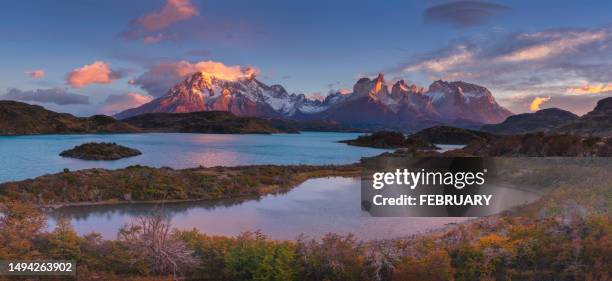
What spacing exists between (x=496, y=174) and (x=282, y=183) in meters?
28.9

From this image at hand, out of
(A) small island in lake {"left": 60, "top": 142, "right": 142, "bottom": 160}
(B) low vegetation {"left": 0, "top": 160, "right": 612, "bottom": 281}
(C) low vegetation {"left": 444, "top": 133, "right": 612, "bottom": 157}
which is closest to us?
(B) low vegetation {"left": 0, "top": 160, "right": 612, "bottom": 281}

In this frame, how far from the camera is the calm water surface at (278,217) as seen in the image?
30.7 m

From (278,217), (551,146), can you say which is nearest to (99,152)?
(278,217)

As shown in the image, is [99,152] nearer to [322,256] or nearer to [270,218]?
[270,218]

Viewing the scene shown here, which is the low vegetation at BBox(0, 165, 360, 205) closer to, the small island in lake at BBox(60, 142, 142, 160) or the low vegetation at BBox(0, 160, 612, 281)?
the low vegetation at BBox(0, 160, 612, 281)

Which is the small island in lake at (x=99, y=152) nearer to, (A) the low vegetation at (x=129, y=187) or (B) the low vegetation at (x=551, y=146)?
(A) the low vegetation at (x=129, y=187)

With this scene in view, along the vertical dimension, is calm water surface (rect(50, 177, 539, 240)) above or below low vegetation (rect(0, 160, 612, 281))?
below

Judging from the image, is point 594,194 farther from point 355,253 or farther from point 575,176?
point 355,253

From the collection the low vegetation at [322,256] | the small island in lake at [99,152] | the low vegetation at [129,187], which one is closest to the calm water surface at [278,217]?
the low vegetation at [129,187]

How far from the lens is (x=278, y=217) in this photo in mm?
35844

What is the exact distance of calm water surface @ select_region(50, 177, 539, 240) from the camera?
101 feet

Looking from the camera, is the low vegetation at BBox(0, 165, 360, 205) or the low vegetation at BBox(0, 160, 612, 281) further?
Result: the low vegetation at BBox(0, 165, 360, 205)

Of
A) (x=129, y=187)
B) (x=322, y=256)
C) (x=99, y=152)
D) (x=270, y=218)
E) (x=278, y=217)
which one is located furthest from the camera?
(x=99, y=152)

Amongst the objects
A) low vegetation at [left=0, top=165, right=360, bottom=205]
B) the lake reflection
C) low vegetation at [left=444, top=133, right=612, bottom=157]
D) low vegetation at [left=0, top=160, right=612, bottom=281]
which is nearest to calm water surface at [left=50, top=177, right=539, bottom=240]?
the lake reflection
